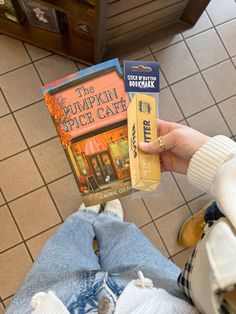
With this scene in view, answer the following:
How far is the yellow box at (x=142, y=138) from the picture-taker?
33.0 inches

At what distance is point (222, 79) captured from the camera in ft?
4.60

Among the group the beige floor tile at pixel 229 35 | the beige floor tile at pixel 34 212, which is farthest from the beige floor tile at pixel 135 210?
the beige floor tile at pixel 229 35

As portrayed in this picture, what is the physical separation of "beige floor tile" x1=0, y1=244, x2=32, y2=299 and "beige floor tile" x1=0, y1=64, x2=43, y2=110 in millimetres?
509

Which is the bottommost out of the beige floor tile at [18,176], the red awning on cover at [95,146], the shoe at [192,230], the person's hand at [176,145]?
the shoe at [192,230]

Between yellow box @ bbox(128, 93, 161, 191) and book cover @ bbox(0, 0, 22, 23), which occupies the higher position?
book cover @ bbox(0, 0, 22, 23)

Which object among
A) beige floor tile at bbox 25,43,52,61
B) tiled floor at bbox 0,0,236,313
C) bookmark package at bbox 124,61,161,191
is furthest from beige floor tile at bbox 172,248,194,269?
beige floor tile at bbox 25,43,52,61

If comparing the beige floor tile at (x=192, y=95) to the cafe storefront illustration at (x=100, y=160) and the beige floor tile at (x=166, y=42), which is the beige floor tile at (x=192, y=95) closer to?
the beige floor tile at (x=166, y=42)

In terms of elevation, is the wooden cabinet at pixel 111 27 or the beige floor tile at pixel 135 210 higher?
the wooden cabinet at pixel 111 27

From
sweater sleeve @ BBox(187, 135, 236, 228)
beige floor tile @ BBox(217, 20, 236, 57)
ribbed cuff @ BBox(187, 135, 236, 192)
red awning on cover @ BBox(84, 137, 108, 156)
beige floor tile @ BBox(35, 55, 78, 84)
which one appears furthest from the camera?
beige floor tile @ BBox(217, 20, 236, 57)

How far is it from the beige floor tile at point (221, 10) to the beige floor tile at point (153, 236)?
0.84 meters

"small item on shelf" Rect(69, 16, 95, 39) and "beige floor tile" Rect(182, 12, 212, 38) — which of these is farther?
"beige floor tile" Rect(182, 12, 212, 38)

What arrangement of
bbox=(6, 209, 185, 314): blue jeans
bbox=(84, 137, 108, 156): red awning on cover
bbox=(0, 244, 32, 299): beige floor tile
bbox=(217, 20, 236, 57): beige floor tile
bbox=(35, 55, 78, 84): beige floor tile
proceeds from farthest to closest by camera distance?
bbox=(217, 20, 236, 57): beige floor tile → bbox=(35, 55, 78, 84): beige floor tile → bbox=(0, 244, 32, 299): beige floor tile → bbox=(84, 137, 108, 156): red awning on cover → bbox=(6, 209, 185, 314): blue jeans

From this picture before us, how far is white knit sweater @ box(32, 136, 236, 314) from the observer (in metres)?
0.59

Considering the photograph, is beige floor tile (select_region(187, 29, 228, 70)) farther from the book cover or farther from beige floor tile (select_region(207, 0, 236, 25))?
the book cover
